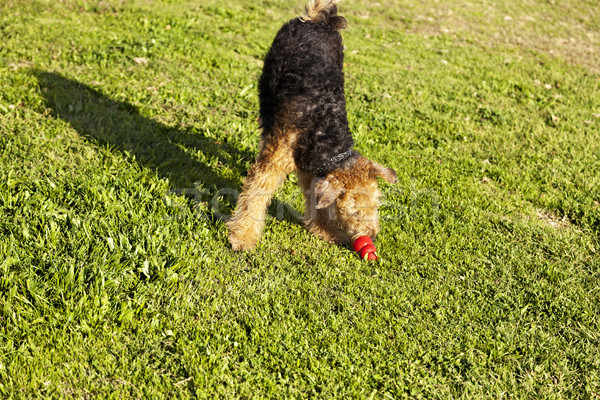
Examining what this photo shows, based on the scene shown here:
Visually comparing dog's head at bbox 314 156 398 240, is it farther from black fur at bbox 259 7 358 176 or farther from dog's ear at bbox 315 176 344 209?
black fur at bbox 259 7 358 176

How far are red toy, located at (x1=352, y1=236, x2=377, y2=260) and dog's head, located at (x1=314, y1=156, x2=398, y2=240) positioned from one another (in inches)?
3.3

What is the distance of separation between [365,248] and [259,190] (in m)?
1.18

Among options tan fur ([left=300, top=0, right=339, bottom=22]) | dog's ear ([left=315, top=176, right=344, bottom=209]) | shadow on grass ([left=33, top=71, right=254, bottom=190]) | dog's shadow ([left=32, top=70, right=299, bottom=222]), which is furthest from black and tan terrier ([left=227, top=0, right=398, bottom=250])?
shadow on grass ([left=33, top=71, right=254, bottom=190])

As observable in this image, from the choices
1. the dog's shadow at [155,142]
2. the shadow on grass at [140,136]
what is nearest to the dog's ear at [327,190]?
the dog's shadow at [155,142]

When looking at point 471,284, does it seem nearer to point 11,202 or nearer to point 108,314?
point 108,314

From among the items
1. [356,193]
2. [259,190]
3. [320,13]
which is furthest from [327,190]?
[320,13]

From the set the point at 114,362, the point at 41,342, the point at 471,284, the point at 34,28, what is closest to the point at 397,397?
the point at 471,284

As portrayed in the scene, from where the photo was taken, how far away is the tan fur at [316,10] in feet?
16.5

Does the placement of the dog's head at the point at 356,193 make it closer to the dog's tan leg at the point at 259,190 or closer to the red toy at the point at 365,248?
the red toy at the point at 365,248

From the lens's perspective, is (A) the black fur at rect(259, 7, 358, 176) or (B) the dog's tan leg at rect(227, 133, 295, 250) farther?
(B) the dog's tan leg at rect(227, 133, 295, 250)

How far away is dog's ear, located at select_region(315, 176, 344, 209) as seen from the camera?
13.0 ft

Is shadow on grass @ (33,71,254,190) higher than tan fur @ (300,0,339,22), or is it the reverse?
tan fur @ (300,0,339,22)

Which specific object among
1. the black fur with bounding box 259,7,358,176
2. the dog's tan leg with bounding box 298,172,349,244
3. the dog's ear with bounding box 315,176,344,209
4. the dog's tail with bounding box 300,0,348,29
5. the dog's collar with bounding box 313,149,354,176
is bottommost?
the dog's tan leg with bounding box 298,172,349,244

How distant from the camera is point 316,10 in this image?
507 cm
